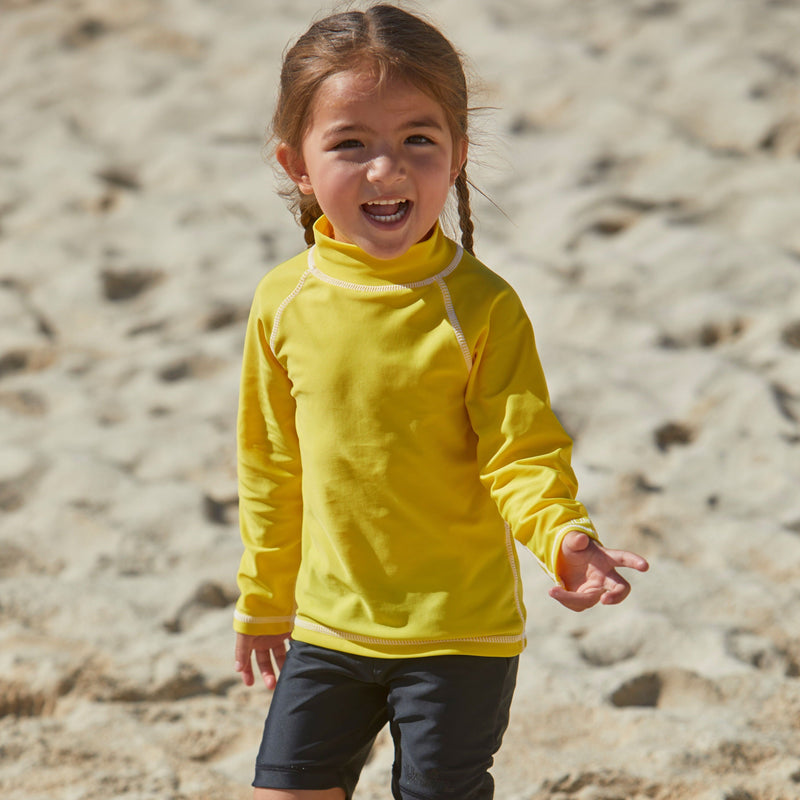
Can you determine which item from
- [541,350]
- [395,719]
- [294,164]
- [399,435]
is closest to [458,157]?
[294,164]

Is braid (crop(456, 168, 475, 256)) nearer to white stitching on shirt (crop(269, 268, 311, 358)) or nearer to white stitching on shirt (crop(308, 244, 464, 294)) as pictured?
white stitching on shirt (crop(308, 244, 464, 294))

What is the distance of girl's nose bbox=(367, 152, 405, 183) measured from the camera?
4.71 feet

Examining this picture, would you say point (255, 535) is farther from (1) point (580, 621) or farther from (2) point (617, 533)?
(2) point (617, 533)

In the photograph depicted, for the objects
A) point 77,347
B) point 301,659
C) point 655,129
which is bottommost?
point 77,347

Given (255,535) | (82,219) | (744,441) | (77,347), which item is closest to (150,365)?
(77,347)

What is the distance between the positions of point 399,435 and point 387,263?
0.23 metres

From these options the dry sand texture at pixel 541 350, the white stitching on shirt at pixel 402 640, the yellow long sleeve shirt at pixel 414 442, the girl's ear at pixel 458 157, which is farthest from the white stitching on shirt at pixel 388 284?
the dry sand texture at pixel 541 350

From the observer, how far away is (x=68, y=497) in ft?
9.94

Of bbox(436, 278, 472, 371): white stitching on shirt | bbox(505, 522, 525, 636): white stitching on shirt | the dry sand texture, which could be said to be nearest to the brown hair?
bbox(436, 278, 472, 371): white stitching on shirt

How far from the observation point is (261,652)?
1.74 meters

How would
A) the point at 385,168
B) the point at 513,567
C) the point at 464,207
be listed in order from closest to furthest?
the point at 385,168, the point at 513,567, the point at 464,207

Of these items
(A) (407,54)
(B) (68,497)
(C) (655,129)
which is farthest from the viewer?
(C) (655,129)

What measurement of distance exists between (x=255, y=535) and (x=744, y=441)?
73.3 inches

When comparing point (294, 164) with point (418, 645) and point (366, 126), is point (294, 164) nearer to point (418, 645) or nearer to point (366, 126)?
point (366, 126)
